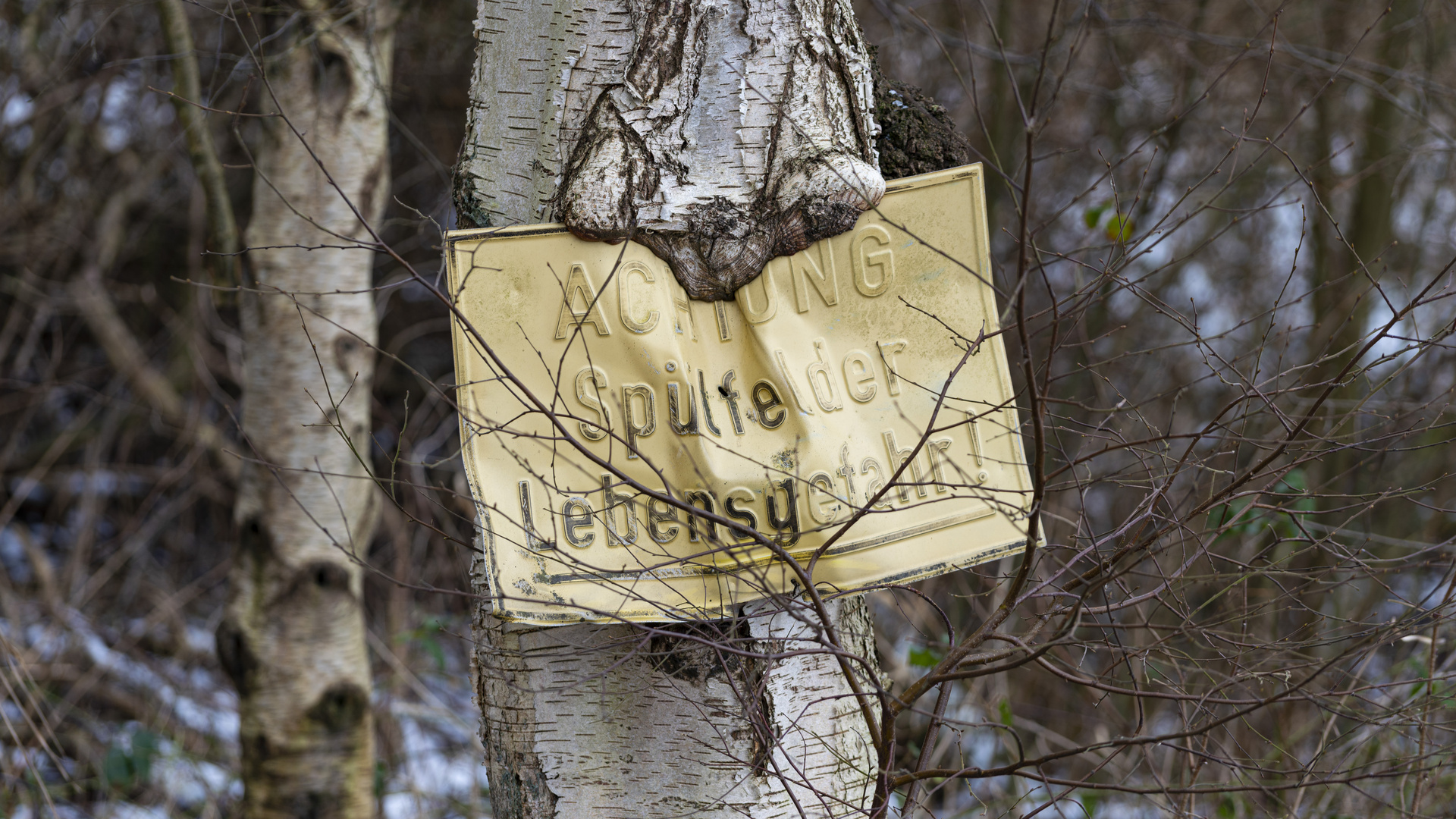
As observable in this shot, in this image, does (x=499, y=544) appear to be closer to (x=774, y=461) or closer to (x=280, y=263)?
(x=774, y=461)

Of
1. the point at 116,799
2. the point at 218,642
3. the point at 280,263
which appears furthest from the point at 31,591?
the point at 280,263

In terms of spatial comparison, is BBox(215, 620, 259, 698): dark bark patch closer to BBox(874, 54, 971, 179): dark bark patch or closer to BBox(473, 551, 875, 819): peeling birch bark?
BBox(473, 551, 875, 819): peeling birch bark

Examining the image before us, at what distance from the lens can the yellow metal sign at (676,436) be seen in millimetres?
1188

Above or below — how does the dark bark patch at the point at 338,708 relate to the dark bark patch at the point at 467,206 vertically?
below

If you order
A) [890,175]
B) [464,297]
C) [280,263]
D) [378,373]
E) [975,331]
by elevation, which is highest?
[378,373]

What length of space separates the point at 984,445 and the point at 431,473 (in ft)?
10.2

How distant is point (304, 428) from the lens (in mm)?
2178

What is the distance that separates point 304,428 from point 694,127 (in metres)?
1.43

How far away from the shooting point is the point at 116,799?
111 inches

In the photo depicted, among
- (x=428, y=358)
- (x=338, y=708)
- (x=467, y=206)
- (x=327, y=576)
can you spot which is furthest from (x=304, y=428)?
(x=428, y=358)

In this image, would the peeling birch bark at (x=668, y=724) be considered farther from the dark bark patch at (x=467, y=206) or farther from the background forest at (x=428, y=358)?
the background forest at (x=428, y=358)

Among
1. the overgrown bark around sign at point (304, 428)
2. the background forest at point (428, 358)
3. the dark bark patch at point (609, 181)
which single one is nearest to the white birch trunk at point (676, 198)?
the dark bark patch at point (609, 181)

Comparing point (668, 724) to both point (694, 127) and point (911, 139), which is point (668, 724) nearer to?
point (694, 127)

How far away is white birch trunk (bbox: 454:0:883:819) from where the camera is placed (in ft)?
3.99
